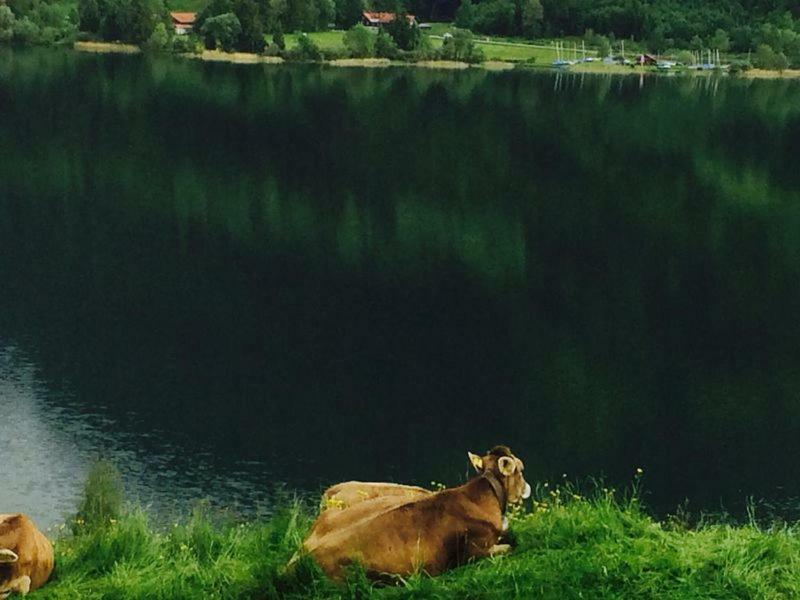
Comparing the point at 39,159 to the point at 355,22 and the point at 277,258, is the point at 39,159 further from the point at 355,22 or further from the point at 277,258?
the point at 355,22

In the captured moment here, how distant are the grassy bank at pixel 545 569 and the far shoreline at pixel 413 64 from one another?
133 metres

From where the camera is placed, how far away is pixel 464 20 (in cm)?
17675

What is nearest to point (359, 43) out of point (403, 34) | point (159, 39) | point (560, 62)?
point (403, 34)

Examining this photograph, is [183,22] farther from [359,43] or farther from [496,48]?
[496,48]

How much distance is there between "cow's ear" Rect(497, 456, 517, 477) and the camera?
9.26m

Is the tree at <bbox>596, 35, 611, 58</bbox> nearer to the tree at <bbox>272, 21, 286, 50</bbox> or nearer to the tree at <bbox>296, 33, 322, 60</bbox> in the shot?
the tree at <bbox>296, 33, 322, 60</bbox>

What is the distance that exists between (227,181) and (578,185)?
19.5 m

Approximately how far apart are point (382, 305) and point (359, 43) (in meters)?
111

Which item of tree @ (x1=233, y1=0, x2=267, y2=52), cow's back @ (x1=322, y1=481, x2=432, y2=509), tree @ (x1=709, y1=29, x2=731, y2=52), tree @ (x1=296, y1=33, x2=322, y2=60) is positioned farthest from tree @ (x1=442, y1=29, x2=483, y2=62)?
cow's back @ (x1=322, y1=481, x2=432, y2=509)

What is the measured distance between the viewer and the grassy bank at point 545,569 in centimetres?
808

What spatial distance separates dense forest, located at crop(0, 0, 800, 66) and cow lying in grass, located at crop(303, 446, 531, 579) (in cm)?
13448

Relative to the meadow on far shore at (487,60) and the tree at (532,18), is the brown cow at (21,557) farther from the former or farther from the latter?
the tree at (532,18)

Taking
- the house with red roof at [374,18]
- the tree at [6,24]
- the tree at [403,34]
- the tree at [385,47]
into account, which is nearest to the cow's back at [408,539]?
the tree at [6,24]

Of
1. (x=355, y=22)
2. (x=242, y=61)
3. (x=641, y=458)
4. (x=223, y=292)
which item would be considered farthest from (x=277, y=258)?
(x=355, y=22)
